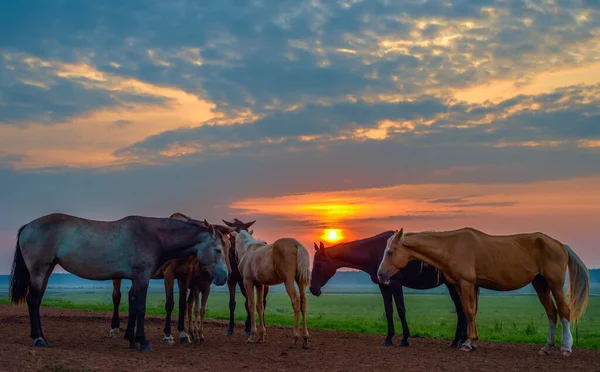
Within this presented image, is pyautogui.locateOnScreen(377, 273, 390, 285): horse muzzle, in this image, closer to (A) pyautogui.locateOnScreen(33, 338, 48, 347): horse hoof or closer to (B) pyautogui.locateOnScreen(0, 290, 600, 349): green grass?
(B) pyautogui.locateOnScreen(0, 290, 600, 349): green grass

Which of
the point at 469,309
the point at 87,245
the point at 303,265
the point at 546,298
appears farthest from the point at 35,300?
the point at 546,298

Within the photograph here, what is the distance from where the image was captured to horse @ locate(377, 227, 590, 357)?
44.0 feet

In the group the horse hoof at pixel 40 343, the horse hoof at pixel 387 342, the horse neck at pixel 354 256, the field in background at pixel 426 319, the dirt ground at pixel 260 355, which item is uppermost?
the horse neck at pixel 354 256

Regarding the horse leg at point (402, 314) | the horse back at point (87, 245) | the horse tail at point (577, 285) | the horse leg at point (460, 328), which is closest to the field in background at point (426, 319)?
the horse tail at point (577, 285)

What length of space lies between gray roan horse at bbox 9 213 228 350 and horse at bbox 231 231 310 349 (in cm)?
126

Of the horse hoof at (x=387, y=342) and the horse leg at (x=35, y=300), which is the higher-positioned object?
the horse leg at (x=35, y=300)

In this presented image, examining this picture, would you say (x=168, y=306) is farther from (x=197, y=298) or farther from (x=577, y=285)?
(x=577, y=285)

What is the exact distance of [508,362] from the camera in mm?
12031

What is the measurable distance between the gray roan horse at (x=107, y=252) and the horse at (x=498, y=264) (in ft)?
14.1

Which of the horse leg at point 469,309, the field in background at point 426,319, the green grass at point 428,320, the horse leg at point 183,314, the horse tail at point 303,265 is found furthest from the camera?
the field in background at point 426,319

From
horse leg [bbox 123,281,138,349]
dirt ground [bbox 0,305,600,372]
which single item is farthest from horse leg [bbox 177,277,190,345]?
horse leg [bbox 123,281,138,349]

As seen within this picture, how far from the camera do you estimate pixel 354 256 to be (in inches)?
635

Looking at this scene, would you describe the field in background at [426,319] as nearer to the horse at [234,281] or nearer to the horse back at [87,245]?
the horse at [234,281]

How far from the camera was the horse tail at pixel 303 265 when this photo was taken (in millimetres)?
13938
